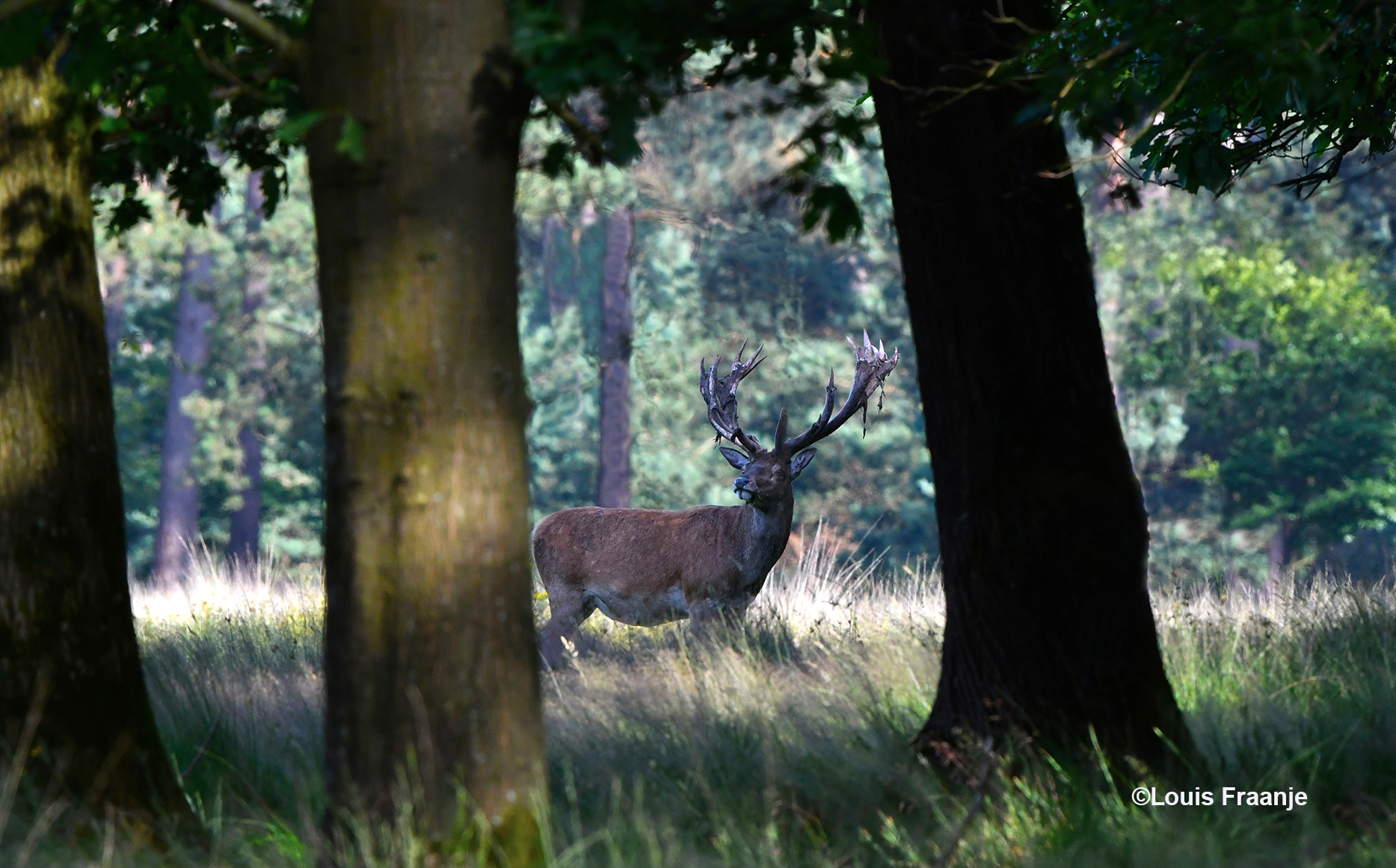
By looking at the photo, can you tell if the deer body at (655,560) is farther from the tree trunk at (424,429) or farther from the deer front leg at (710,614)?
the tree trunk at (424,429)

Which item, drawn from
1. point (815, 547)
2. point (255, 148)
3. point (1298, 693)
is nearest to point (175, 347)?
point (815, 547)

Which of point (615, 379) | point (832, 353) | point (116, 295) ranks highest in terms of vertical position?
point (116, 295)

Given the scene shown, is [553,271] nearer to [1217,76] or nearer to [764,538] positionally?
[764,538]

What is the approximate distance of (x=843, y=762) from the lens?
17.4 feet

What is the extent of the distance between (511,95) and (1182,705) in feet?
12.7

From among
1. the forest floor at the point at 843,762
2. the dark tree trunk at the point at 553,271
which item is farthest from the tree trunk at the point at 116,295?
the forest floor at the point at 843,762

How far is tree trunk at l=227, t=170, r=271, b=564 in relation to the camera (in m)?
31.0

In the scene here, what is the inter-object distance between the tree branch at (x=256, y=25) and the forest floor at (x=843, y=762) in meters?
2.17

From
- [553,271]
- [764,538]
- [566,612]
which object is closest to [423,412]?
[764,538]

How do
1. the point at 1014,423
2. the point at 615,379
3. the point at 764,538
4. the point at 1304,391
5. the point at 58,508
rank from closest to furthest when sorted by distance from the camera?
1. the point at 58,508
2. the point at 1014,423
3. the point at 764,538
4. the point at 615,379
5. the point at 1304,391

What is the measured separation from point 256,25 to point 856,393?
615 centimetres

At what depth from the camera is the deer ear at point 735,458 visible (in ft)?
32.2

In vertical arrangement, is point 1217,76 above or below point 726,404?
above

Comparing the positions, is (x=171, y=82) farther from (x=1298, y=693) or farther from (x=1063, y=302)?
(x=1298, y=693)
